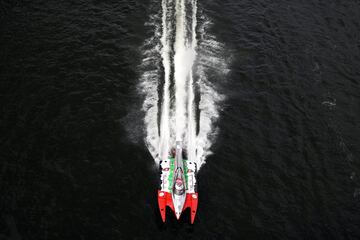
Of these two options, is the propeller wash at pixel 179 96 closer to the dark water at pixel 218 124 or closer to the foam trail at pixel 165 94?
the foam trail at pixel 165 94

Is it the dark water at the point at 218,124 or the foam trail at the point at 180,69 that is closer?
the dark water at the point at 218,124

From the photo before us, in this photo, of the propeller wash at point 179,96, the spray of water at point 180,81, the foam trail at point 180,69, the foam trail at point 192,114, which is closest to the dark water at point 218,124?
the propeller wash at point 179,96

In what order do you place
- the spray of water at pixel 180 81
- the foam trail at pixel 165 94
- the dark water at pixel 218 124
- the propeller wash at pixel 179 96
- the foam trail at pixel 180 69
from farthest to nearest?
the foam trail at pixel 180 69, the spray of water at pixel 180 81, the foam trail at pixel 165 94, the propeller wash at pixel 179 96, the dark water at pixel 218 124

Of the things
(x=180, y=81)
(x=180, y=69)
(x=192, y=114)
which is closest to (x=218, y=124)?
(x=192, y=114)

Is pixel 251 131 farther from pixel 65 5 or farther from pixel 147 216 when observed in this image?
pixel 65 5

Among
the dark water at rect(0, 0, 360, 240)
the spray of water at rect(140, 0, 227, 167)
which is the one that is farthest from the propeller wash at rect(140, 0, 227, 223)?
the dark water at rect(0, 0, 360, 240)

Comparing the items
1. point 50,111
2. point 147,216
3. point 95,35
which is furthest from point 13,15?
point 147,216
